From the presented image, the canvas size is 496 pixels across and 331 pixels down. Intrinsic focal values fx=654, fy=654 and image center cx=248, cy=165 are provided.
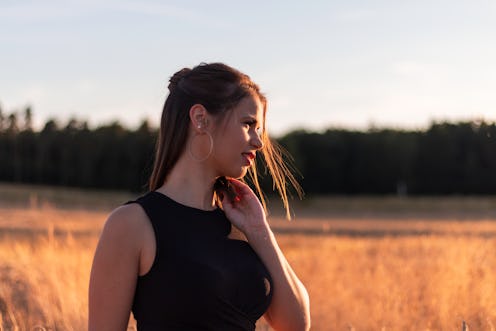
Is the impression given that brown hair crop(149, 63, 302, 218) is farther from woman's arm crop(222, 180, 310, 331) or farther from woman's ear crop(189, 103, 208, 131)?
woman's arm crop(222, 180, 310, 331)

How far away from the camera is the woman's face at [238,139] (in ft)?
6.76

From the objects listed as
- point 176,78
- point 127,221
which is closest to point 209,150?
point 176,78

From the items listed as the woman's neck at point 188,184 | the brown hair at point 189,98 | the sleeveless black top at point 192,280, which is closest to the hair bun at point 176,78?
the brown hair at point 189,98

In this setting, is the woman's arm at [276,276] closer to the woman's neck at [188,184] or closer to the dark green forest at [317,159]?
the woman's neck at [188,184]

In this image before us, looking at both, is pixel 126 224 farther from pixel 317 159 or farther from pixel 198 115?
pixel 317 159

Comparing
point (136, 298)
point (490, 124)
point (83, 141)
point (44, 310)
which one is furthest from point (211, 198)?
point (83, 141)

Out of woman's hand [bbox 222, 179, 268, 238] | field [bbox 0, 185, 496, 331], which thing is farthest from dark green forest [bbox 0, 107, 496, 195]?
woman's hand [bbox 222, 179, 268, 238]

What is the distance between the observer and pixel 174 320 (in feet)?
6.23

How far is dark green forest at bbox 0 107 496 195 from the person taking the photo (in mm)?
47250

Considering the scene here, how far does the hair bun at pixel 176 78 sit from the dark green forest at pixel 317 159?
41.0 meters

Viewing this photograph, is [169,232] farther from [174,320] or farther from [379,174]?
[379,174]

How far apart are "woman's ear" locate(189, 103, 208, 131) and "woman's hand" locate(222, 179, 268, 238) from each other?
31cm

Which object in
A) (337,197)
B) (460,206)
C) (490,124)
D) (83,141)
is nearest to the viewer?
(490,124)

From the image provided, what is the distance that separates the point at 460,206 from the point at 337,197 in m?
9.30
